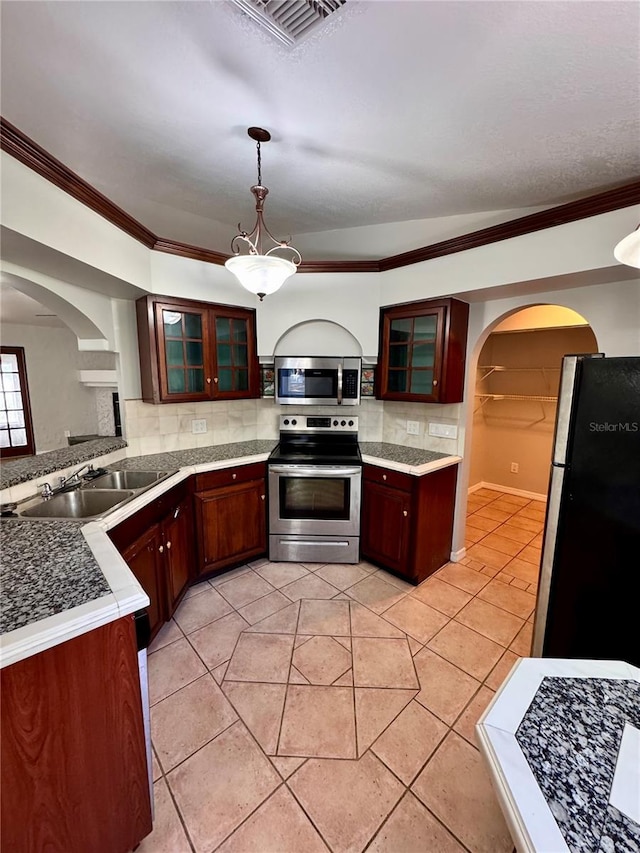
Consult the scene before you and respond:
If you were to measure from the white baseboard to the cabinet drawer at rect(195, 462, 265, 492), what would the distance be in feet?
10.4

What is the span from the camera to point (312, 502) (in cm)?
286

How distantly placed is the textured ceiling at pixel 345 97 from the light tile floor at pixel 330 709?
271 cm

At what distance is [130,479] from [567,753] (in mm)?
2468

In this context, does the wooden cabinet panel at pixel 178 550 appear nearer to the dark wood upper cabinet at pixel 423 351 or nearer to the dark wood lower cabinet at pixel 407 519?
the dark wood lower cabinet at pixel 407 519

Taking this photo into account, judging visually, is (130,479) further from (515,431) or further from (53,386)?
(53,386)

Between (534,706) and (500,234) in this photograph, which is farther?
(500,234)

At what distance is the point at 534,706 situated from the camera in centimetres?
77

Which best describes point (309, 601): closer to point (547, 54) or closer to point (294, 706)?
point (294, 706)

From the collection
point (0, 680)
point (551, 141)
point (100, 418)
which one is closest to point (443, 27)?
point (551, 141)

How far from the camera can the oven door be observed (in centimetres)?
279

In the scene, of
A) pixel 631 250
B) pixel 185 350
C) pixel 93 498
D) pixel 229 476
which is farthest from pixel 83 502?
pixel 631 250

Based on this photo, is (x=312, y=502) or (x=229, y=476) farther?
(x=312, y=502)

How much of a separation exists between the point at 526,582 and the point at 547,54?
306 cm

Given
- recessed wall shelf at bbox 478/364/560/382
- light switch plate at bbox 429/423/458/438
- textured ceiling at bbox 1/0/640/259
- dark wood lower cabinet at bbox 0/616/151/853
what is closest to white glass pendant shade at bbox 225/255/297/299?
textured ceiling at bbox 1/0/640/259
